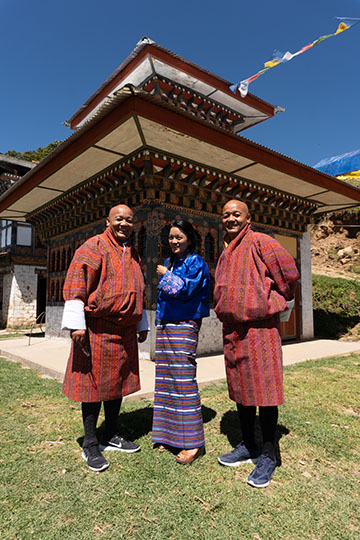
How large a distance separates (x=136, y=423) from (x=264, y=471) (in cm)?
140

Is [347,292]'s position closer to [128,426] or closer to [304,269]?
[304,269]

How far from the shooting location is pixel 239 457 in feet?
8.16

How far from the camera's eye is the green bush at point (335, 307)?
10.7 meters

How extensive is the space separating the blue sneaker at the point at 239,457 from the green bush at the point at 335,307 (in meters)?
9.14

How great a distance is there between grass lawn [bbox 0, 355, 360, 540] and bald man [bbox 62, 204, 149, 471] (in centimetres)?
30

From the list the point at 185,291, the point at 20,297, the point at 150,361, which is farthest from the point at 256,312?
the point at 20,297

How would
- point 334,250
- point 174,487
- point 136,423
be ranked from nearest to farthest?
Result: point 174,487 → point 136,423 → point 334,250

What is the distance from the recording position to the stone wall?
607 inches

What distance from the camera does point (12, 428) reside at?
312 centimetres

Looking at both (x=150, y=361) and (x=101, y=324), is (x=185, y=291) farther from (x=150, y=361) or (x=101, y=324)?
(x=150, y=361)

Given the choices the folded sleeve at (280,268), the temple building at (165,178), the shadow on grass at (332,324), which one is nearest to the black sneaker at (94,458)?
the folded sleeve at (280,268)

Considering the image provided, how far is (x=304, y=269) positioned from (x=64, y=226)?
292 inches

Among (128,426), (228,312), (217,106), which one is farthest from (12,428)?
(217,106)

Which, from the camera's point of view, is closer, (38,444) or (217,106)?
A: (38,444)
